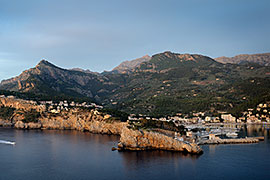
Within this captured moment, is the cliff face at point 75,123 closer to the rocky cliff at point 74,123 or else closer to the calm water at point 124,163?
the rocky cliff at point 74,123

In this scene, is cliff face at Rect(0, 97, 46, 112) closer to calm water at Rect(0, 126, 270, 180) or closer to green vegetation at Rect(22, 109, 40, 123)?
green vegetation at Rect(22, 109, 40, 123)

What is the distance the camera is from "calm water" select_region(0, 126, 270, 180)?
3531 cm

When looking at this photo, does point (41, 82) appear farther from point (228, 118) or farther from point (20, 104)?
point (228, 118)

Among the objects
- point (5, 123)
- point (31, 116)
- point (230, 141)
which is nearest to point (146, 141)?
point (230, 141)

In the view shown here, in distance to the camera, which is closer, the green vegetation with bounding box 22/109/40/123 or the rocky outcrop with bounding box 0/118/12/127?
the green vegetation with bounding box 22/109/40/123

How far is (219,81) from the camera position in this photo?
18412 cm

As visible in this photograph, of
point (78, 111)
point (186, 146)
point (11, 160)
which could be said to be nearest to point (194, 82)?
point (78, 111)

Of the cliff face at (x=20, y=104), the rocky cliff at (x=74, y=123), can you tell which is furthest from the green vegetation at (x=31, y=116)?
the cliff face at (x=20, y=104)

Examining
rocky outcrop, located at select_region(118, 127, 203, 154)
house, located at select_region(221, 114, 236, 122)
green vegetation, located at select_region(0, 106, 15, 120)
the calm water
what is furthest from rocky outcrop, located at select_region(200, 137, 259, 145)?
green vegetation, located at select_region(0, 106, 15, 120)

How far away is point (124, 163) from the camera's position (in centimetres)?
4059

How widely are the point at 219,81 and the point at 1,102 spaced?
137 metres

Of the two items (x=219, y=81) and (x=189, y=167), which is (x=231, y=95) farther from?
(x=189, y=167)

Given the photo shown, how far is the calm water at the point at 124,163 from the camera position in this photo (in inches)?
1390

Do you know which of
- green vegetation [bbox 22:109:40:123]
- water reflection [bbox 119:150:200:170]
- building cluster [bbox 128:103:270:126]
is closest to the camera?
water reflection [bbox 119:150:200:170]
